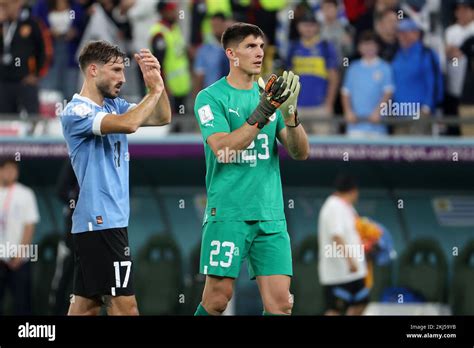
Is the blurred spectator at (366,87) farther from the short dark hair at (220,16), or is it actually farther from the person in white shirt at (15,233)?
the person in white shirt at (15,233)

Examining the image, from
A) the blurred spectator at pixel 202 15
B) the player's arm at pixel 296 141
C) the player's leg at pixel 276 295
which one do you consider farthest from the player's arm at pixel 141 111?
the blurred spectator at pixel 202 15

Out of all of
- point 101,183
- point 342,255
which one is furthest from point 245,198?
point 342,255

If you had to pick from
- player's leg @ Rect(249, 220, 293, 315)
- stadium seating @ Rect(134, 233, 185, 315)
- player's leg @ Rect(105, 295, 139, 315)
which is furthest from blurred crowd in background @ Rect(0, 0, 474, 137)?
player's leg @ Rect(105, 295, 139, 315)

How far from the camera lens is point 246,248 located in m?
11.2

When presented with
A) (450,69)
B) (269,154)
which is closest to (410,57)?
(450,69)

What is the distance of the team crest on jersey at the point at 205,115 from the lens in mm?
11281

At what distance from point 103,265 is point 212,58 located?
24.8ft

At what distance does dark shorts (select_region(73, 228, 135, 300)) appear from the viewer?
35.5 ft

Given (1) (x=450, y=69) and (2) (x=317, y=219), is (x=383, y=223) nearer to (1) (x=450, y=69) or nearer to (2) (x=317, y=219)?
(2) (x=317, y=219)

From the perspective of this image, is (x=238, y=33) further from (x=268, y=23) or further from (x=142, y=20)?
(x=142, y=20)

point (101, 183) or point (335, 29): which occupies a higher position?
point (335, 29)

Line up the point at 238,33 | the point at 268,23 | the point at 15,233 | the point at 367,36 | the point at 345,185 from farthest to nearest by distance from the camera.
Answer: the point at 268,23 < the point at 15,233 < the point at 367,36 < the point at 345,185 < the point at 238,33

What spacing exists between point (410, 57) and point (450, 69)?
1.67 feet
